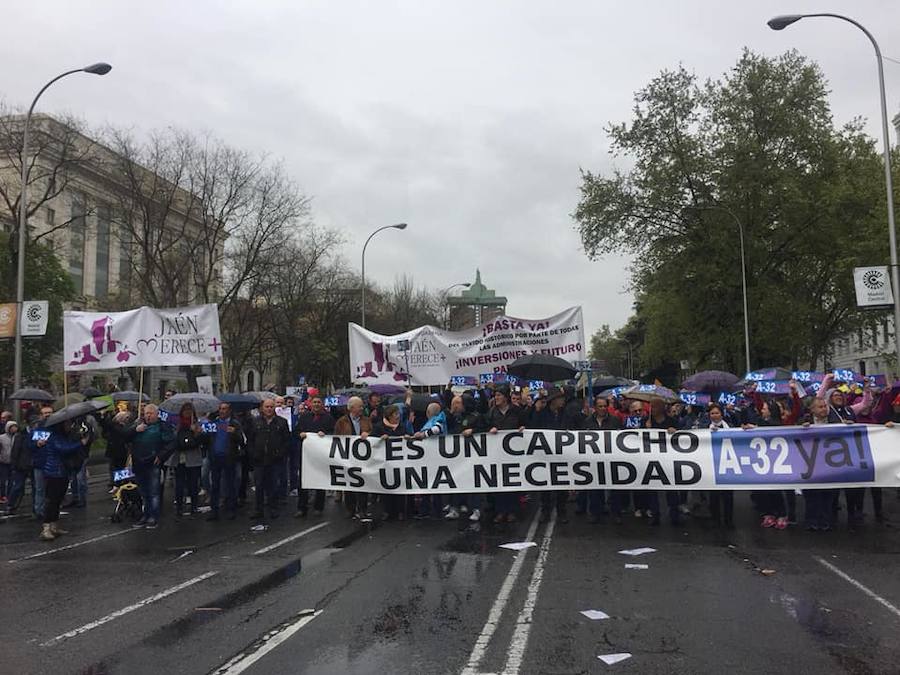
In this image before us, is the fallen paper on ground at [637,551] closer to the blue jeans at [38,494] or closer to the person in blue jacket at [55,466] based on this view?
the person in blue jacket at [55,466]

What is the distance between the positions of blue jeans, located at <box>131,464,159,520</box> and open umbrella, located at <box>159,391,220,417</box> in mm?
2831

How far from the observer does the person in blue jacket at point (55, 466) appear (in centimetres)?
969

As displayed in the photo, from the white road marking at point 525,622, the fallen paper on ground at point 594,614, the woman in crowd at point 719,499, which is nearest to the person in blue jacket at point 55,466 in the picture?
the white road marking at point 525,622

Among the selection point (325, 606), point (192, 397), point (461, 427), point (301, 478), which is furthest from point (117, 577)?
point (192, 397)

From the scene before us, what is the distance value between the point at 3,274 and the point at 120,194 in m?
6.76

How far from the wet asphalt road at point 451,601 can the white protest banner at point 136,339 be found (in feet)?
13.9

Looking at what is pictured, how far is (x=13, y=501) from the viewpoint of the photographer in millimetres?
11859

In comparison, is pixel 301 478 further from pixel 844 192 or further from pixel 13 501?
pixel 844 192

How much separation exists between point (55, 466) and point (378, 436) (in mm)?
4310

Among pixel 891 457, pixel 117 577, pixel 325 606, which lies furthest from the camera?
pixel 891 457

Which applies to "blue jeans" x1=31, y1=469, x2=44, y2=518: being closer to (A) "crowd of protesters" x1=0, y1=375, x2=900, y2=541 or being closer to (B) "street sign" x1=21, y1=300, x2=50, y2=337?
(A) "crowd of protesters" x1=0, y1=375, x2=900, y2=541

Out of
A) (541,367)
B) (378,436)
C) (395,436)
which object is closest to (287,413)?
(378,436)

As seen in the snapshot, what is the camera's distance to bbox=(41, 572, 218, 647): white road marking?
5.53 meters

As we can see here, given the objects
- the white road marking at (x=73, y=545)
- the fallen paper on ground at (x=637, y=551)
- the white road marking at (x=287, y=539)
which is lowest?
the fallen paper on ground at (x=637, y=551)
